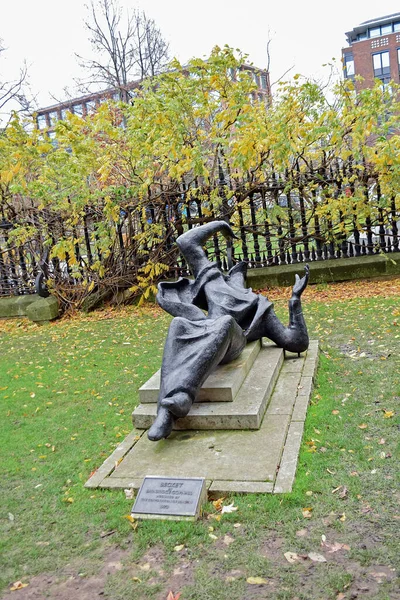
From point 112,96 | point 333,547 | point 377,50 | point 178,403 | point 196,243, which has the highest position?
point 377,50

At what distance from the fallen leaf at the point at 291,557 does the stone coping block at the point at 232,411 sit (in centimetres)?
137

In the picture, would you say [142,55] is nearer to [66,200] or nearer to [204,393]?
[66,200]

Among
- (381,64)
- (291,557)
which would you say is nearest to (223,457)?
(291,557)

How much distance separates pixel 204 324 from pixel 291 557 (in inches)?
89.8

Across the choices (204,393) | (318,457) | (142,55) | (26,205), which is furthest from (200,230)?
(142,55)

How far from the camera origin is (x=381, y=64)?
5247 cm

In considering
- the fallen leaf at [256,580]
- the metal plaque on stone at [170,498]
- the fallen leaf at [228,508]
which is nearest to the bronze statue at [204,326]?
the metal plaque on stone at [170,498]

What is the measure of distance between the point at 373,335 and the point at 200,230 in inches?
108

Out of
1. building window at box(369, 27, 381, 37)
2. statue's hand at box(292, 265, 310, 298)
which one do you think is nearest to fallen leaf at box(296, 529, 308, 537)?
statue's hand at box(292, 265, 310, 298)

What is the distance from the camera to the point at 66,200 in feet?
34.6

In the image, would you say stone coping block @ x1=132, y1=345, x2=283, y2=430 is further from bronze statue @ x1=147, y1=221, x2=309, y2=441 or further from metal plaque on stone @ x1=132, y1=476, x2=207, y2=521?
metal plaque on stone @ x1=132, y1=476, x2=207, y2=521

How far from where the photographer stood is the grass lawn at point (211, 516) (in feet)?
8.77

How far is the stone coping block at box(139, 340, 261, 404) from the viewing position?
172 inches

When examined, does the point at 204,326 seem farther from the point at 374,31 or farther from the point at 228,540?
the point at 374,31
